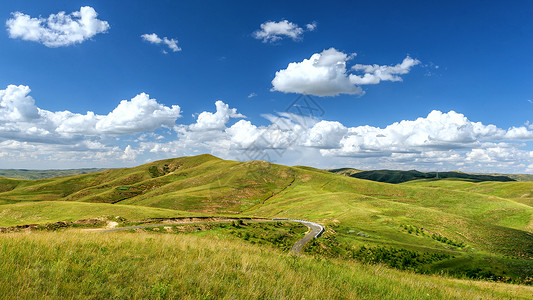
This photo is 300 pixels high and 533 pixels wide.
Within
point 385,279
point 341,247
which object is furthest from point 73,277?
point 341,247

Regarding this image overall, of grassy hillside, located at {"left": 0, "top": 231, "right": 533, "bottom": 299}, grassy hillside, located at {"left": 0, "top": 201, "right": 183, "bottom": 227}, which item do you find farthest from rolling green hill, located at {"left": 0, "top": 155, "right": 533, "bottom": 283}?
grassy hillside, located at {"left": 0, "top": 231, "right": 533, "bottom": 299}

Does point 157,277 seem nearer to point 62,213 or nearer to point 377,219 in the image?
point 377,219

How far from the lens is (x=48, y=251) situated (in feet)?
26.5

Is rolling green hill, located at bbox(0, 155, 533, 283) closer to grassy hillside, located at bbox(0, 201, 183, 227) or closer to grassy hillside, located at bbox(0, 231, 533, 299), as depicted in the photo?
grassy hillside, located at bbox(0, 201, 183, 227)

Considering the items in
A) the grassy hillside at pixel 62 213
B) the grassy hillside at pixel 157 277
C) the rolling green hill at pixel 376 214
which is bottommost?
the rolling green hill at pixel 376 214

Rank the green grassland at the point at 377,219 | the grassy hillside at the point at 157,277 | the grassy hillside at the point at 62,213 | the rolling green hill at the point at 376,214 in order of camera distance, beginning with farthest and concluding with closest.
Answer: the grassy hillside at the point at 62,213 → the rolling green hill at the point at 376,214 → the green grassland at the point at 377,219 → the grassy hillside at the point at 157,277

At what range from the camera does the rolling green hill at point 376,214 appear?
33844 millimetres

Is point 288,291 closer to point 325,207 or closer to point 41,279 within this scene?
point 41,279

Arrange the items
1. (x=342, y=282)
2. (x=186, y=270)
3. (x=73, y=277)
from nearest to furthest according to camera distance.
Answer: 1. (x=73, y=277)
2. (x=186, y=270)
3. (x=342, y=282)

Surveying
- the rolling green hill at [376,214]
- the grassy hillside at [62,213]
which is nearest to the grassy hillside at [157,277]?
the rolling green hill at [376,214]

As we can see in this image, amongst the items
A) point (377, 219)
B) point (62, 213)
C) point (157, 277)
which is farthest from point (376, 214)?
point (62, 213)

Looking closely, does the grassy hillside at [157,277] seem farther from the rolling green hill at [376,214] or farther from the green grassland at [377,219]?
the rolling green hill at [376,214]

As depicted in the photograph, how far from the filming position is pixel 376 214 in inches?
2454

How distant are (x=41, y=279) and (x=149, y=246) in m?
4.69
